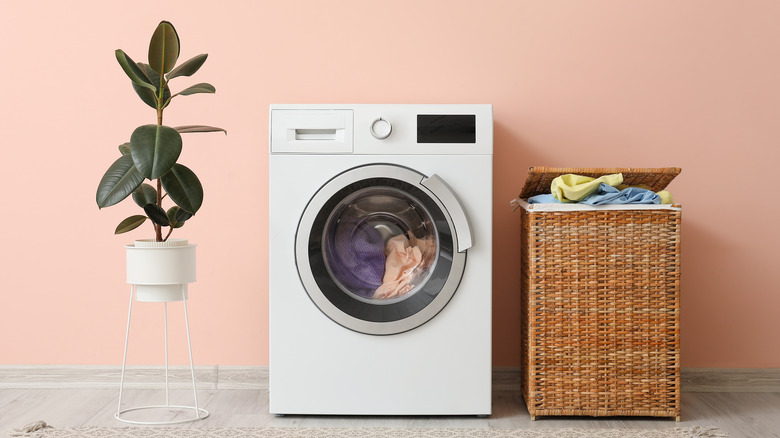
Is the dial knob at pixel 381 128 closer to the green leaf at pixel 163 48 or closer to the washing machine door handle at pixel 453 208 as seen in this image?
the washing machine door handle at pixel 453 208

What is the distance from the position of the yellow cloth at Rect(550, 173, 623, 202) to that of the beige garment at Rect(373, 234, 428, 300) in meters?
0.45

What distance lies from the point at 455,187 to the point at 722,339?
4.21 feet

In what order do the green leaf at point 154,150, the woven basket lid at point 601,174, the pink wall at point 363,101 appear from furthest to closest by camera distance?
the pink wall at point 363,101 < the woven basket lid at point 601,174 < the green leaf at point 154,150

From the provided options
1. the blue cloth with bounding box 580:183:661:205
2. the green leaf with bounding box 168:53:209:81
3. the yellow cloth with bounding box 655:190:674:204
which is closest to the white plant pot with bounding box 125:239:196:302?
the green leaf with bounding box 168:53:209:81

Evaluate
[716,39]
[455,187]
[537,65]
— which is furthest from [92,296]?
[716,39]

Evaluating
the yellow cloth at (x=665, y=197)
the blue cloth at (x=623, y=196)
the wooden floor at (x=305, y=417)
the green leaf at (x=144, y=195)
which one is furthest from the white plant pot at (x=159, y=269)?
the yellow cloth at (x=665, y=197)

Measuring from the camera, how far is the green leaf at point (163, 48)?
2.21 metres

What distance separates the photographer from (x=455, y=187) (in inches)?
91.7

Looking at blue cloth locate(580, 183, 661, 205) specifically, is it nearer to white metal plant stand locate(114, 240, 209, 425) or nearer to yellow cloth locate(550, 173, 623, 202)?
yellow cloth locate(550, 173, 623, 202)

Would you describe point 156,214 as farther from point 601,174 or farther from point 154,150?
point 601,174

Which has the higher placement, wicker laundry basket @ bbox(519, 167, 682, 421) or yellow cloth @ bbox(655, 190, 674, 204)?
yellow cloth @ bbox(655, 190, 674, 204)

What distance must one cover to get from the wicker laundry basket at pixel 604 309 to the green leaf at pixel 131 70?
4.05 feet

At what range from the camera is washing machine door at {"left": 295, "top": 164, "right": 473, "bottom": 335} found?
230 cm

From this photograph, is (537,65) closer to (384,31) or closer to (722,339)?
(384,31)
